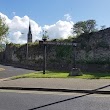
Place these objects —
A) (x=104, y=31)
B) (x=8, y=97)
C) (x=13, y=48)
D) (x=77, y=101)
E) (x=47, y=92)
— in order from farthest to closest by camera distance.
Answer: (x=13, y=48)
(x=104, y=31)
(x=47, y=92)
(x=8, y=97)
(x=77, y=101)

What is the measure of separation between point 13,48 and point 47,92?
108 ft

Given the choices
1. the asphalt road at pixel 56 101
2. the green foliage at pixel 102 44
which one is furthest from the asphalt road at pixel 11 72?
→ the asphalt road at pixel 56 101

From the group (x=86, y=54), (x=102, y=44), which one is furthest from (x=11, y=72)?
(x=102, y=44)

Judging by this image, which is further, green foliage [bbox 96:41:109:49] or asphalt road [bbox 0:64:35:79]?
green foliage [bbox 96:41:109:49]

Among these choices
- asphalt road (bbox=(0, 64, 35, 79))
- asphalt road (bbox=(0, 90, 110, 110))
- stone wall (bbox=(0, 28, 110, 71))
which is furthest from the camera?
stone wall (bbox=(0, 28, 110, 71))

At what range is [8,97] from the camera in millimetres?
13039

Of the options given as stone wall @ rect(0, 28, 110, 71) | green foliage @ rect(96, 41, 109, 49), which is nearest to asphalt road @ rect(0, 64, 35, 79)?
stone wall @ rect(0, 28, 110, 71)

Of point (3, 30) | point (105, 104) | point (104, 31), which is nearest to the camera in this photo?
point (105, 104)

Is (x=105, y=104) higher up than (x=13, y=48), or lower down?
lower down

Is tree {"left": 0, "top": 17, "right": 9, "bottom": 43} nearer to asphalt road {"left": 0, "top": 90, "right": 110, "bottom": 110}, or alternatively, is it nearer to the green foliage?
the green foliage

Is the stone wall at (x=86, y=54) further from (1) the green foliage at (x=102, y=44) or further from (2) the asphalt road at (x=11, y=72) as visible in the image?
(2) the asphalt road at (x=11, y=72)

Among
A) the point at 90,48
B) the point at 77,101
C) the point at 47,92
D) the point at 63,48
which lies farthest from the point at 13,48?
the point at 77,101

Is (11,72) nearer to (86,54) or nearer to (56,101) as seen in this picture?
(86,54)

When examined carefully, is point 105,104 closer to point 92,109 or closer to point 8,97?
point 92,109
